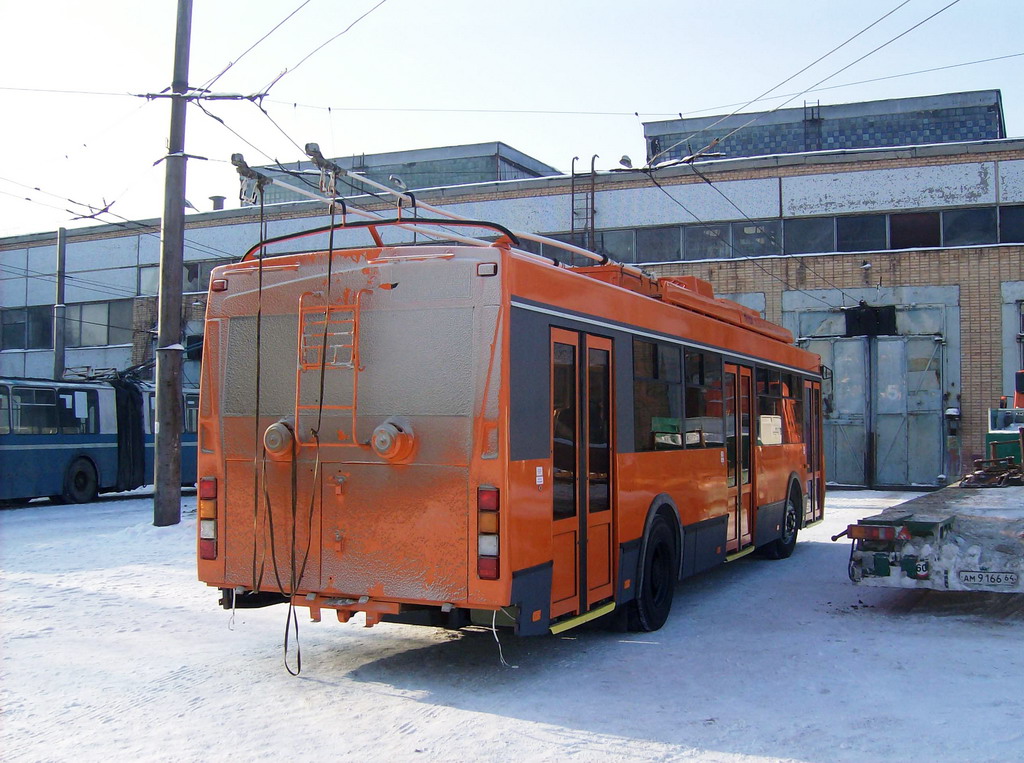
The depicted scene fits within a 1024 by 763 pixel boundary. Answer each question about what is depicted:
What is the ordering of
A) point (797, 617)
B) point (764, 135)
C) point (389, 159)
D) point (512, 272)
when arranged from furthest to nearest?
point (389, 159), point (764, 135), point (797, 617), point (512, 272)

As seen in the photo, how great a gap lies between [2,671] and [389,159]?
3122 centimetres

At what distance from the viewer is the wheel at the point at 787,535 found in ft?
42.6

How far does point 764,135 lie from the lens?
33.0 meters

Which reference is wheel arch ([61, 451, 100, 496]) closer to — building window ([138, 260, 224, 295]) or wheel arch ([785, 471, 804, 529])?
building window ([138, 260, 224, 295])

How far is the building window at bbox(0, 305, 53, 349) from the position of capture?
34.6 meters

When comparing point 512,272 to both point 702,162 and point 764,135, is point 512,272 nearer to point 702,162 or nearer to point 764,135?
Answer: point 702,162

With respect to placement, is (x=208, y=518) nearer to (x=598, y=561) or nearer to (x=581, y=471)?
(x=581, y=471)

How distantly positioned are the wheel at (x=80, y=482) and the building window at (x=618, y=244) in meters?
14.5

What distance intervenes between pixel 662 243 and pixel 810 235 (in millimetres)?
3978

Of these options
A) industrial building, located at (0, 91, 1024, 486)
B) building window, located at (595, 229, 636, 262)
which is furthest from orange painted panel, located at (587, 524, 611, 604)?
building window, located at (595, 229, 636, 262)

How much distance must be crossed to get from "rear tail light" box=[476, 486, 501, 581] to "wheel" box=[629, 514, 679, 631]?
239 cm

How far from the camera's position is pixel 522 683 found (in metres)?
6.71

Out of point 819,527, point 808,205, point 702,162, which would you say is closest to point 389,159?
point 702,162

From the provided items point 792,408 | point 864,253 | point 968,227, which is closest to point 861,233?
point 864,253
